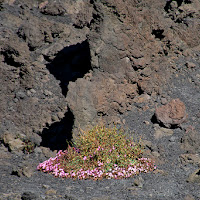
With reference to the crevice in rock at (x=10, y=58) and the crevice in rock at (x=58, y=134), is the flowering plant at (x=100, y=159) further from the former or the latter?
the crevice in rock at (x=10, y=58)

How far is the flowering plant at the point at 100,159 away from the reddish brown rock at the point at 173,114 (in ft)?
3.25

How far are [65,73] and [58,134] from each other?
265 centimetres

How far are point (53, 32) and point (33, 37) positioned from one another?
88 centimetres

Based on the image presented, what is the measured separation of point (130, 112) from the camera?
354 inches

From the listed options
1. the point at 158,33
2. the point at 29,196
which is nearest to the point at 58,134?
the point at 29,196

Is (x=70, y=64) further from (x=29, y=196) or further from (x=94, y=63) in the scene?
(x=29, y=196)

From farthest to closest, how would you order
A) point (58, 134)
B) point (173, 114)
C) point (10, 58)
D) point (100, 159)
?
point (10, 58) < point (58, 134) < point (173, 114) < point (100, 159)

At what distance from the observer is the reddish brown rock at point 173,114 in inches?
324

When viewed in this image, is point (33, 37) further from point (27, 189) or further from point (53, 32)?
point (27, 189)

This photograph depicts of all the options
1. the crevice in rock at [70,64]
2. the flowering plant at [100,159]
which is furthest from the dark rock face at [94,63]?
the flowering plant at [100,159]

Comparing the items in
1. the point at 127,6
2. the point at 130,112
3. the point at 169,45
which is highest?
the point at 127,6

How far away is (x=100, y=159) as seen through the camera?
7418mm

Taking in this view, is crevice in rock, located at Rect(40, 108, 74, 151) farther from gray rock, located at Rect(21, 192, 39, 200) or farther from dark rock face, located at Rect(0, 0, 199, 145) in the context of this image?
gray rock, located at Rect(21, 192, 39, 200)

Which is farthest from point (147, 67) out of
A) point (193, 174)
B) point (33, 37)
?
point (33, 37)
